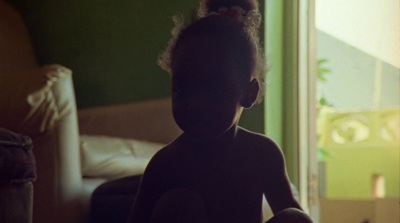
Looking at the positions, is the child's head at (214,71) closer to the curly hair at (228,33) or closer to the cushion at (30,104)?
the curly hair at (228,33)

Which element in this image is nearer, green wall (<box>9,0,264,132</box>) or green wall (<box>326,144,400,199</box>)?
green wall (<box>9,0,264,132</box>)

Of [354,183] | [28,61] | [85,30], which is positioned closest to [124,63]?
[85,30]

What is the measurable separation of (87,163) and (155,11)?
32.0 inches

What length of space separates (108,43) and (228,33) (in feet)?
4.45

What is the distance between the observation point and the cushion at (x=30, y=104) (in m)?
1.06

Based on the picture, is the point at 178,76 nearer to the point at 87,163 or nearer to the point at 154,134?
the point at 87,163

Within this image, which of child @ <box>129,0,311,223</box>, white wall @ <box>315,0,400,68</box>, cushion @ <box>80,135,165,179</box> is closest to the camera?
child @ <box>129,0,311,223</box>

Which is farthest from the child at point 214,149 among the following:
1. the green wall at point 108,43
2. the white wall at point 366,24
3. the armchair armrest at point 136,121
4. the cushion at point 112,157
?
the white wall at point 366,24

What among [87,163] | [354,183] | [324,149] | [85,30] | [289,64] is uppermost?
[85,30]

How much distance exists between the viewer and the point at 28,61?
2.16 m

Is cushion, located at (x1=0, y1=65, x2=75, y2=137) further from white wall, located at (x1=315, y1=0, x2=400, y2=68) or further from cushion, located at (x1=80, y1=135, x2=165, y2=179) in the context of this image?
white wall, located at (x1=315, y1=0, x2=400, y2=68)

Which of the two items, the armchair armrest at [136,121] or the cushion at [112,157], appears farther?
the armchair armrest at [136,121]

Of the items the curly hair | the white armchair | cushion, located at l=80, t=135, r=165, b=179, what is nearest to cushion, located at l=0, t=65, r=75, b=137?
the white armchair

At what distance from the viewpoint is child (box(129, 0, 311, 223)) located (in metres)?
0.69
